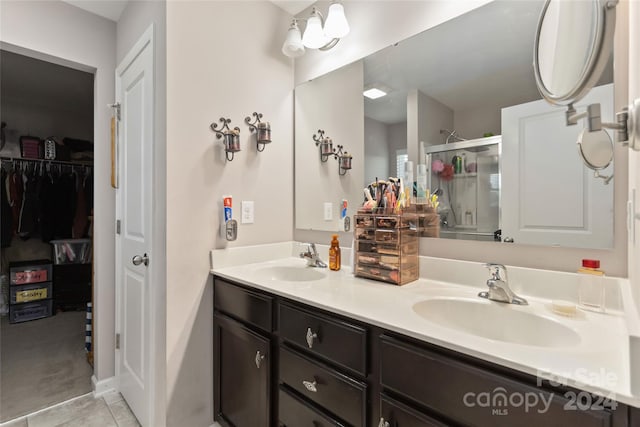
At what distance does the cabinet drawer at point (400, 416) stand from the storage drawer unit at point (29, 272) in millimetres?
4235

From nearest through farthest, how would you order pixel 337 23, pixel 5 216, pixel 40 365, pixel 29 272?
pixel 337 23
pixel 40 365
pixel 5 216
pixel 29 272

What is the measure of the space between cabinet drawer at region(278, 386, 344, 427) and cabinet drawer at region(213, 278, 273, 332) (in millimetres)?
262

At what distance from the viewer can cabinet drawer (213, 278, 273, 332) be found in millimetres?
1239

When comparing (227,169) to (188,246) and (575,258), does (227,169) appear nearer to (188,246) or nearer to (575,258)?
(188,246)

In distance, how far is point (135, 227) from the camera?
175 centimetres

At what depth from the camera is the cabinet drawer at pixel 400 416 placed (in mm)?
761

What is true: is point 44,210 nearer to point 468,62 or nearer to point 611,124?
point 468,62

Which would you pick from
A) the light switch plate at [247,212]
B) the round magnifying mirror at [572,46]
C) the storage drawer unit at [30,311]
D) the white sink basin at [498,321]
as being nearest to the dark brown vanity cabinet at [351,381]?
the white sink basin at [498,321]

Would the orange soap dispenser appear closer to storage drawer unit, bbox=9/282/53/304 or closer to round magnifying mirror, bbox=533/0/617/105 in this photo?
round magnifying mirror, bbox=533/0/617/105

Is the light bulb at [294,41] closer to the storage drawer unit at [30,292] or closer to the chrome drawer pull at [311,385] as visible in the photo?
the chrome drawer pull at [311,385]

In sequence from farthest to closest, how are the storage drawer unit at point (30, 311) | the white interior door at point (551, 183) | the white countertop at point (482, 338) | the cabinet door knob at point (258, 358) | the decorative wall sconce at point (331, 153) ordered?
the storage drawer unit at point (30, 311), the decorative wall sconce at point (331, 153), the cabinet door knob at point (258, 358), the white interior door at point (551, 183), the white countertop at point (482, 338)

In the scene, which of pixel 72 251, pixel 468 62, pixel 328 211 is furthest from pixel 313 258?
pixel 72 251

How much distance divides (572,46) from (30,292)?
15.8 ft

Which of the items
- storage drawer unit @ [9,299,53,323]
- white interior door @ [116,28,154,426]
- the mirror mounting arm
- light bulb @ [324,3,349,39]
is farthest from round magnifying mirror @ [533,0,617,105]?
storage drawer unit @ [9,299,53,323]
